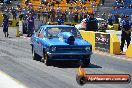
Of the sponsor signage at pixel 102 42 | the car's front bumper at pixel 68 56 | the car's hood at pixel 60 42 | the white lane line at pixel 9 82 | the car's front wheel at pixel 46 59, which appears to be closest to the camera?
the white lane line at pixel 9 82

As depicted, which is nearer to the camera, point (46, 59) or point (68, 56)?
point (68, 56)

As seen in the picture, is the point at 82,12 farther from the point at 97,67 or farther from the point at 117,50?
the point at 97,67

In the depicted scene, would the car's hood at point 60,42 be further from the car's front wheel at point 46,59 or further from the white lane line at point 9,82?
the white lane line at point 9,82

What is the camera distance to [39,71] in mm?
13586

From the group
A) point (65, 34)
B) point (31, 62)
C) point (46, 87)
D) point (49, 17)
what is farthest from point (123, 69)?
point (49, 17)

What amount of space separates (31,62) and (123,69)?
372 centimetres

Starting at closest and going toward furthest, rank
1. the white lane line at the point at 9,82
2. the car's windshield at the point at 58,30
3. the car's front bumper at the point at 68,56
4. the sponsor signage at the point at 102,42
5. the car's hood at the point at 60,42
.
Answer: the white lane line at the point at 9,82, the car's front bumper at the point at 68,56, the car's hood at the point at 60,42, the car's windshield at the point at 58,30, the sponsor signage at the point at 102,42

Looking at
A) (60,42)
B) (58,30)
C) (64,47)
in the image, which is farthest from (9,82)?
(58,30)

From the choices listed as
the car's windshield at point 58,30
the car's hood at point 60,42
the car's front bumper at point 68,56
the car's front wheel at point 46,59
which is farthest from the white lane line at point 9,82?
the car's windshield at point 58,30

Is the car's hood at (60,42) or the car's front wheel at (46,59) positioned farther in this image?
the car's front wheel at (46,59)

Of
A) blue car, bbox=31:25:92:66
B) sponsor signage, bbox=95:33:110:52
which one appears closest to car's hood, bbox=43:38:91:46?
blue car, bbox=31:25:92:66

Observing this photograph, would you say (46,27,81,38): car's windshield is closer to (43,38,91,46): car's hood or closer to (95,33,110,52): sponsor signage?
(43,38,91,46): car's hood

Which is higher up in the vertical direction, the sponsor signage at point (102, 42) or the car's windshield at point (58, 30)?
the car's windshield at point (58, 30)

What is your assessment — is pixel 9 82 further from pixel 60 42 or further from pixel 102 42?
pixel 102 42
